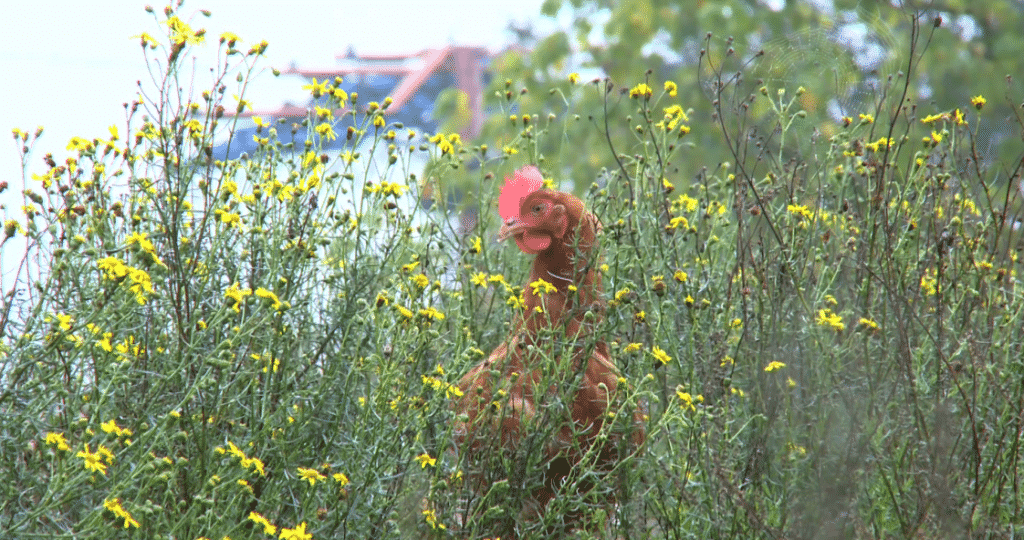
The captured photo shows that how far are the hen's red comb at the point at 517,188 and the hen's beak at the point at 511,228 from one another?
76mm

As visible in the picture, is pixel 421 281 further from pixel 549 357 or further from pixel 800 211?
pixel 800 211

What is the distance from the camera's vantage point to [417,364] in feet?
8.35

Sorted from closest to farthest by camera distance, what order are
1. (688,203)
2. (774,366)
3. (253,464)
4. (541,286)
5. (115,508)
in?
(115,508) → (253,464) → (774,366) → (541,286) → (688,203)

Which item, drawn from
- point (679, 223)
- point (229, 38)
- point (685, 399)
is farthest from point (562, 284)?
point (229, 38)

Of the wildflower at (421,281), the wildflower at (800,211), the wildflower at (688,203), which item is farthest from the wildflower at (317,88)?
the wildflower at (800,211)

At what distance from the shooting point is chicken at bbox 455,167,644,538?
2.64 meters

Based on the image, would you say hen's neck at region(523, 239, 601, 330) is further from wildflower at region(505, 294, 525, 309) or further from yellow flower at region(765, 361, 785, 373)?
yellow flower at region(765, 361, 785, 373)

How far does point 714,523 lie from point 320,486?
911mm

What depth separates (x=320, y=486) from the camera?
8.18 ft

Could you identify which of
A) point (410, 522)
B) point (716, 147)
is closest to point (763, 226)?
point (410, 522)

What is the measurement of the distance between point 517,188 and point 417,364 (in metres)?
0.73

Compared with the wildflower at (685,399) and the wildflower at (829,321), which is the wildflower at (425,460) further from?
the wildflower at (829,321)

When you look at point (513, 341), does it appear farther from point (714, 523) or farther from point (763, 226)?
point (763, 226)

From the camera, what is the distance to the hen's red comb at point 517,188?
3.05 meters
